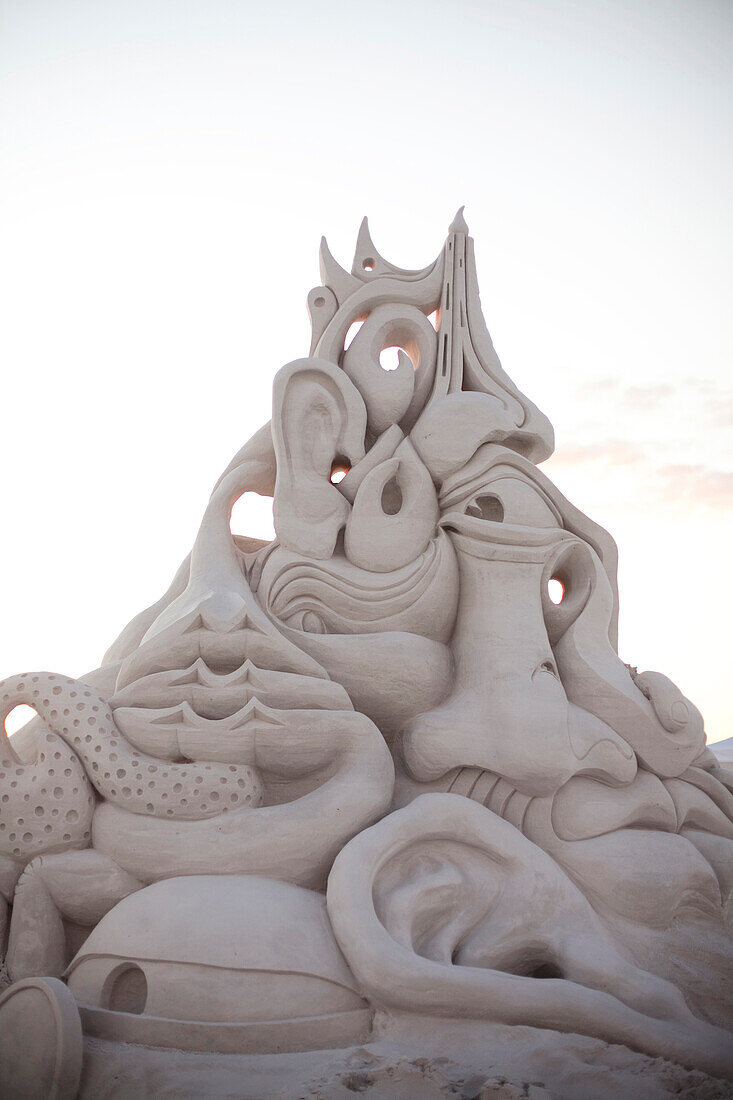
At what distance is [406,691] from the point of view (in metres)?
4.29

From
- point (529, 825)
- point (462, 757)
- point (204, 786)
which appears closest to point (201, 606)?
point (204, 786)

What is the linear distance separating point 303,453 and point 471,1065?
2.53 metres

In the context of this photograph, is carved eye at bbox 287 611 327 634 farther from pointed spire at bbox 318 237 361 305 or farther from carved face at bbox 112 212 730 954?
pointed spire at bbox 318 237 361 305

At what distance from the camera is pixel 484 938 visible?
145 inches

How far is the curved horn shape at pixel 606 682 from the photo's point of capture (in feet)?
14.3

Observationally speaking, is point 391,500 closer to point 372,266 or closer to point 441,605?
point 441,605

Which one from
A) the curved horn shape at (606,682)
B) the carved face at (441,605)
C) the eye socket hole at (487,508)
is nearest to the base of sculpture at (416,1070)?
the carved face at (441,605)

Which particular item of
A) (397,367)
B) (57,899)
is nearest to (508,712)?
(397,367)

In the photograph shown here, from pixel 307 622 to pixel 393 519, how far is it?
574mm

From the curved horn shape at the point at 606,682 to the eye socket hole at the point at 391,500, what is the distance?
71cm

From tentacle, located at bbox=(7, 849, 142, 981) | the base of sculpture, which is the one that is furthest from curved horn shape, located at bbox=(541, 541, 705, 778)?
tentacle, located at bbox=(7, 849, 142, 981)

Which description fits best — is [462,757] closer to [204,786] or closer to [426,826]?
[426,826]

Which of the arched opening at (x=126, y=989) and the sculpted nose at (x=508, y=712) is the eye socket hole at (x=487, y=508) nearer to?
the sculpted nose at (x=508, y=712)

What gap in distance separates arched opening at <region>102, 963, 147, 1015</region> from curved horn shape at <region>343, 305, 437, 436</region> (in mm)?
2478
